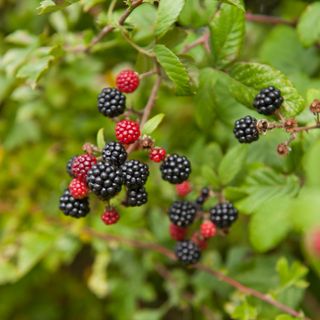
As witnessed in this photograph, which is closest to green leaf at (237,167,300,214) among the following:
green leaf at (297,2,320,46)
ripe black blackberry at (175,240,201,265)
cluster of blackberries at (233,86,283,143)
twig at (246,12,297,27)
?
ripe black blackberry at (175,240,201,265)

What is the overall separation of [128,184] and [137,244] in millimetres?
1209

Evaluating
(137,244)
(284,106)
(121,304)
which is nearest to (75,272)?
(121,304)

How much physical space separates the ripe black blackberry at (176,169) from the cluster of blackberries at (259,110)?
17 centimetres

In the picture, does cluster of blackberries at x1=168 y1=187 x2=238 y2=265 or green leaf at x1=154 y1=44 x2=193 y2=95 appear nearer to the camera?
green leaf at x1=154 y1=44 x2=193 y2=95

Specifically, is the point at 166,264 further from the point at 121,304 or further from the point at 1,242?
the point at 1,242

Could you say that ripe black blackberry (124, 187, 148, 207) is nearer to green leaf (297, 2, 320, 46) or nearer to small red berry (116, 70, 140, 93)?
small red berry (116, 70, 140, 93)

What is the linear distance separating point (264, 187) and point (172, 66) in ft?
1.87

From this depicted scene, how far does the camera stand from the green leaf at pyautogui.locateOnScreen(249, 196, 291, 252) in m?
1.79

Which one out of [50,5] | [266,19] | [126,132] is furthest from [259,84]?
[266,19]

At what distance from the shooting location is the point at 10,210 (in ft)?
9.53

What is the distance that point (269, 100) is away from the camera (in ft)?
5.34

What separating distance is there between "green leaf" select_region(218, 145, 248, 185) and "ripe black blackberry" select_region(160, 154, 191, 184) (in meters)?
0.33

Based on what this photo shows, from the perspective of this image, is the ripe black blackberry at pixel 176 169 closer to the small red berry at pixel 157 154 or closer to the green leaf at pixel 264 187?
the small red berry at pixel 157 154

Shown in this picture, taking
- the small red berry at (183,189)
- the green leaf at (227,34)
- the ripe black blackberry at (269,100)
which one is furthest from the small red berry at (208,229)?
the green leaf at (227,34)
